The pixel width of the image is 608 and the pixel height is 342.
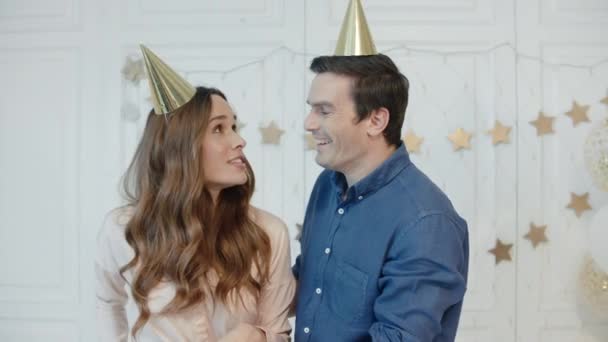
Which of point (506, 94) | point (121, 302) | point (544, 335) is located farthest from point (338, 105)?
point (544, 335)

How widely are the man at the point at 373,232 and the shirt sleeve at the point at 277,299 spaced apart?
4 centimetres

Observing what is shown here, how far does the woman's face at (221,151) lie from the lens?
1447 mm

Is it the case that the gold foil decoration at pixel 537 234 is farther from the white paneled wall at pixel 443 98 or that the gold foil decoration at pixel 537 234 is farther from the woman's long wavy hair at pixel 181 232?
the woman's long wavy hair at pixel 181 232

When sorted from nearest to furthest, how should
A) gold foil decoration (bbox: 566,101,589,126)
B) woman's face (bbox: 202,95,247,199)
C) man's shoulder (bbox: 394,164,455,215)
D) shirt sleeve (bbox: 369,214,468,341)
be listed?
shirt sleeve (bbox: 369,214,468,341) < man's shoulder (bbox: 394,164,455,215) < woman's face (bbox: 202,95,247,199) < gold foil decoration (bbox: 566,101,589,126)

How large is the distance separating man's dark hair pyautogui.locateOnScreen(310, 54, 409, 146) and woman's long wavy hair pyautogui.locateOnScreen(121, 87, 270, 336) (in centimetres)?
33

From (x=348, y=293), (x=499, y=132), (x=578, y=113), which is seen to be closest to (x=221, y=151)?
(x=348, y=293)

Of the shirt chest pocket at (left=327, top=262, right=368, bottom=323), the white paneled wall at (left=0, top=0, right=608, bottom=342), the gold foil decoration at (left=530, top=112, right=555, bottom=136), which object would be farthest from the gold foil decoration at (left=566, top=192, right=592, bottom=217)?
the shirt chest pocket at (left=327, top=262, right=368, bottom=323)

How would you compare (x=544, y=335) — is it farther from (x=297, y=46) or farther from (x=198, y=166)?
(x=198, y=166)

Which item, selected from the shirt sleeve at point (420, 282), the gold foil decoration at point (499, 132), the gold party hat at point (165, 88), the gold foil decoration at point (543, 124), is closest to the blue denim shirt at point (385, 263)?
the shirt sleeve at point (420, 282)

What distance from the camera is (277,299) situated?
149 cm

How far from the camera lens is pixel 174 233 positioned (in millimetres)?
1413

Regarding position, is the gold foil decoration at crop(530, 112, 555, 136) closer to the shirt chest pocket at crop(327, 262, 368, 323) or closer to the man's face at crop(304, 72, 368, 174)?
the man's face at crop(304, 72, 368, 174)

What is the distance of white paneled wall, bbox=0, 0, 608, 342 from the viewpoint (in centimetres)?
250

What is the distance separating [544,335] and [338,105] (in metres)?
1.68
